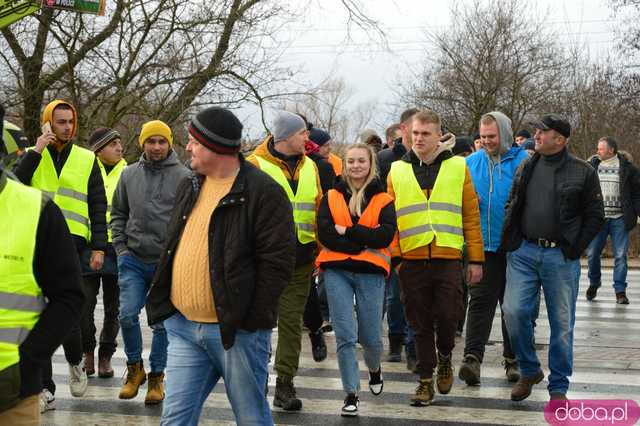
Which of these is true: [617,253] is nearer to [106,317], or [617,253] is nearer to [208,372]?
[106,317]

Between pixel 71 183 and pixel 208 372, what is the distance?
10.8ft

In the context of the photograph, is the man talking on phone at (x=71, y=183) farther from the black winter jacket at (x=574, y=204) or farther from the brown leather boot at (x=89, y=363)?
the black winter jacket at (x=574, y=204)

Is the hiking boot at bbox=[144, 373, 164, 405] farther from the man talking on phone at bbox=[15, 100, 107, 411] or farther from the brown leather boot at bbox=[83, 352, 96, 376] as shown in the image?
the brown leather boot at bbox=[83, 352, 96, 376]

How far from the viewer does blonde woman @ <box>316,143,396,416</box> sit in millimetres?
7156

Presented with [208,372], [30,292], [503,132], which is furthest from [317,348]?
[30,292]

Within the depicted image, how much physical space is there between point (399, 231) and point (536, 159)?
3.77 ft

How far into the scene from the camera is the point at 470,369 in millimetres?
8156

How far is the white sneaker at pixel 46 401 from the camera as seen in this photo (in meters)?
7.34

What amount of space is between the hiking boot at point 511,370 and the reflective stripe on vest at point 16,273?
18.5 feet

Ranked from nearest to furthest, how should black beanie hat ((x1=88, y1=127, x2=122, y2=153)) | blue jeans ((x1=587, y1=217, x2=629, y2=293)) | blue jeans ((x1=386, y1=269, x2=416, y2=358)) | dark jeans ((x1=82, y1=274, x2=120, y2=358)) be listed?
dark jeans ((x1=82, y1=274, x2=120, y2=358))
black beanie hat ((x1=88, y1=127, x2=122, y2=153))
blue jeans ((x1=386, y1=269, x2=416, y2=358))
blue jeans ((x1=587, y1=217, x2=629, y2=293))

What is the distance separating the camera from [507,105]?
115 ft

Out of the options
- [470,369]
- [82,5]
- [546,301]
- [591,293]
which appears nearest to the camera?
[546,301]

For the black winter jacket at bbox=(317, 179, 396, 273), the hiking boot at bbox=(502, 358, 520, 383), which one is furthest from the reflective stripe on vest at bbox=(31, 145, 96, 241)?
the hiking boot at bbox=(502, 358, 520, 383)

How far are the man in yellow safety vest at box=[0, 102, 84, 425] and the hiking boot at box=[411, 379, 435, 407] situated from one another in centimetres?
433
